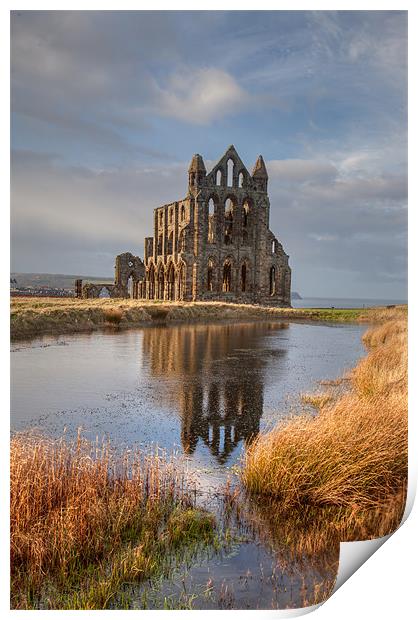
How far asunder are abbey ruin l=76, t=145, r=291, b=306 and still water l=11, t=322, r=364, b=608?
3105 centimetres

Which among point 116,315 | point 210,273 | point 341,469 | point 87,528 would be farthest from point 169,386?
point 210,273

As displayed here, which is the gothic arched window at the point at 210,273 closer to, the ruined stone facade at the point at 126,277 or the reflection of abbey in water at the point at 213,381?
the ruined stone facade at the point at 126,277

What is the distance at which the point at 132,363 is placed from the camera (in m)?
18.0

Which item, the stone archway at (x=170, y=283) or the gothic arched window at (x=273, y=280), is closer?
the stone archway at (x=170, y=283)

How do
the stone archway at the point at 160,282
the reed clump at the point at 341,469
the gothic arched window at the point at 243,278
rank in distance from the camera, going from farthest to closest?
the stone archway at the point at 160,282 → the gothic arched window at the point at 243,278 → the reed clump at the point at 341,469

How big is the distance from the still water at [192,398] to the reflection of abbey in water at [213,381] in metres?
0.03

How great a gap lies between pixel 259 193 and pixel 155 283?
47.0 feet

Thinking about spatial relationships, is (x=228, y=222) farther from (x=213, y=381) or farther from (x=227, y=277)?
(x=213, y=381)

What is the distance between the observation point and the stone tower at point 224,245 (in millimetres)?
55438

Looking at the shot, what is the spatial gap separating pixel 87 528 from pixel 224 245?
52.5 meters

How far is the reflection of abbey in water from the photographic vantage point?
10.5 m

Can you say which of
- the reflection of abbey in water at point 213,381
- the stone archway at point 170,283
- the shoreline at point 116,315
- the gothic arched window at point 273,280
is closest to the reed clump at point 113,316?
the shoreline at point 116,315

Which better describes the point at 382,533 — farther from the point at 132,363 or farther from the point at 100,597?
the point at 132,363

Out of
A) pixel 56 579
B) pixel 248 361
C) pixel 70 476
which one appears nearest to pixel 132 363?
pixel 248 361
